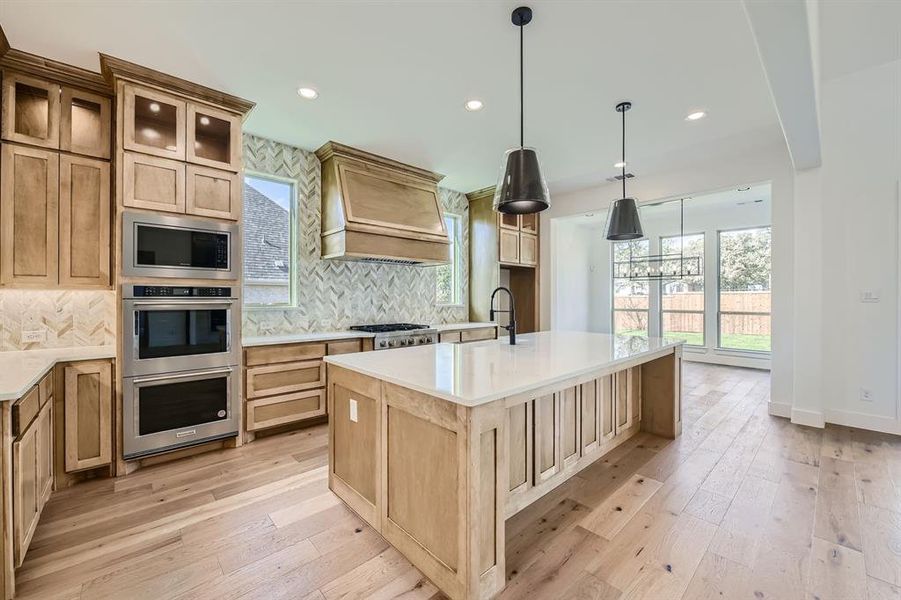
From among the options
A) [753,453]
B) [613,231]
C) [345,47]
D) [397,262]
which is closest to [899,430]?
[753,453]

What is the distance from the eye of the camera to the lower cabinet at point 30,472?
162cm

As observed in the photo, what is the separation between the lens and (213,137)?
3.08 metres

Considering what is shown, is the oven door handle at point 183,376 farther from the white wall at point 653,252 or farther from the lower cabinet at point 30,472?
the white wall at point 653,252

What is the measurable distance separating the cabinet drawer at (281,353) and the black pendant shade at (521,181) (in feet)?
7.50

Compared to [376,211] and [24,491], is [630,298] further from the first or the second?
[24,491]

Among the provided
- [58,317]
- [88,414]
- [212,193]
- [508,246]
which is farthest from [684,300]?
[58,317]

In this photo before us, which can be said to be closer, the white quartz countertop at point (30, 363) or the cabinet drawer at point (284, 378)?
the white quartz countertop at point (30, 363)

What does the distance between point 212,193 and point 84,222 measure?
2.72 feet

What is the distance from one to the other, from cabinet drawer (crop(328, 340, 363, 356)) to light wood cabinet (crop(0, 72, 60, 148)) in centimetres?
239

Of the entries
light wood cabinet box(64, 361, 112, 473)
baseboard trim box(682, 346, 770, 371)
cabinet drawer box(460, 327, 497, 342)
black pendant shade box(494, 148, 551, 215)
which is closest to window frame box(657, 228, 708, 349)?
baseboard trim box(682, 346, 770, 371)

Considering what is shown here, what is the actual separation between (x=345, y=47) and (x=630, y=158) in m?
3.28

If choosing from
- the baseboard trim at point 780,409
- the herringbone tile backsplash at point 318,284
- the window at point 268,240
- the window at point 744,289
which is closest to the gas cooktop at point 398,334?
the herringbone tile backsplash at point 318,284

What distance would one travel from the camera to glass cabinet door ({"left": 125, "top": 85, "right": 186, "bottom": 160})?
2670 millimetres

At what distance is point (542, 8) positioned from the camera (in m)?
2.06
